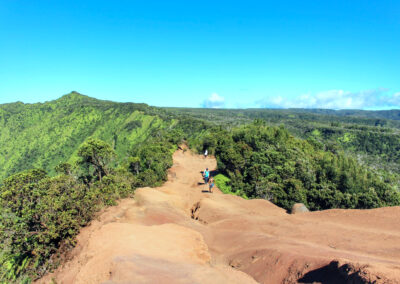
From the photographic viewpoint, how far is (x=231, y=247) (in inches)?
550

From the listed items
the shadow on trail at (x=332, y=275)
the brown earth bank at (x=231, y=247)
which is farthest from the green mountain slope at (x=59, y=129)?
the shadow on trail at (x=332, y=275)

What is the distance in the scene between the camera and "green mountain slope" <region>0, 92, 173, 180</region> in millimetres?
102688

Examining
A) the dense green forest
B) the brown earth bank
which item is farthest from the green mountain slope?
the brown earth bank

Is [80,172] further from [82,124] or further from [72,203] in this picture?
[82,124]

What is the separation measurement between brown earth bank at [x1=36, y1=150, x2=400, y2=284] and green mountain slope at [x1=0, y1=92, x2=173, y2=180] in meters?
79.9

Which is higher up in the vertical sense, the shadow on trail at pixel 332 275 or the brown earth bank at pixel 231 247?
the shadow on trail at pixel 332 275

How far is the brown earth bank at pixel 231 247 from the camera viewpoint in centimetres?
909

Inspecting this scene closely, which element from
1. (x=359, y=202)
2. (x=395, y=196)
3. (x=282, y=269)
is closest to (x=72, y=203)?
(x=282, y=269)

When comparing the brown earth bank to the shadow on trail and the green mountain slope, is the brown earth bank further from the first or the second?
the green mountain slope

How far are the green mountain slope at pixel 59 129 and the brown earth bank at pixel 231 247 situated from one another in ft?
262

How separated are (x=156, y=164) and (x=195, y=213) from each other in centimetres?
1344

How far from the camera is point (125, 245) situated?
11828 mm

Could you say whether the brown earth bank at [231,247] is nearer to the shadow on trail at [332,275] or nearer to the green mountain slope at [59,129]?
the shadow on trail at [332,275]

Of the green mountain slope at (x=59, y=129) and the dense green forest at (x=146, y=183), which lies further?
the green mountain slope at (x=59, y=129)
